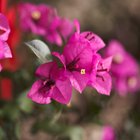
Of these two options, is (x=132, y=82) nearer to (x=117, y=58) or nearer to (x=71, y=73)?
(x=117, y=58)

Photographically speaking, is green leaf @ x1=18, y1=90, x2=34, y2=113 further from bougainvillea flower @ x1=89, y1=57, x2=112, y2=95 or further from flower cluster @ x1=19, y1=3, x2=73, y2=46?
bougainvillea flower @ x1=89, y1=57, x2=112, y2=95

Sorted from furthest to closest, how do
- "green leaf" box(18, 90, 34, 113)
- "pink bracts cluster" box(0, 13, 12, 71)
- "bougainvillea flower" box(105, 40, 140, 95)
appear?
"bougainvillea flower" box(105, 40, 140, 95), "green leaf" box(18, 90, 34, 113), "pink bracts cluster" box(0, 13, 12, 71)

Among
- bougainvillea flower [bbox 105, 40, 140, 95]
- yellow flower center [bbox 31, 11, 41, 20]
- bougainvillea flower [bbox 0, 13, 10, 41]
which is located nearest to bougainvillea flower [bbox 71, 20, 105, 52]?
bougainvillea flower [bbox 0, 13, 10, 41]

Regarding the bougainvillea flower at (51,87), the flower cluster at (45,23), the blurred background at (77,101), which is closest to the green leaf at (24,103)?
the blurred background at (77,101)

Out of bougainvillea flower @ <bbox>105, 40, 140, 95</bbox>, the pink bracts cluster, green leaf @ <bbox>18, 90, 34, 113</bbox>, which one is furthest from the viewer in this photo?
bougainvillea flower @ <bbox>105, 40, 140, 95</bbox>

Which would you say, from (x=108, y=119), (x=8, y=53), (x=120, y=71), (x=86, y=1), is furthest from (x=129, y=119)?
(x=8, y=53)

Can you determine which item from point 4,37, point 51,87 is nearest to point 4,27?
point 4,37

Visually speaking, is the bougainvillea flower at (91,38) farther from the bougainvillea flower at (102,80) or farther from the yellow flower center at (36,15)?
the yellow flower center at (36,15)

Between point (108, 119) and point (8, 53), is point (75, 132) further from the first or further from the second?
point (108, 119)
